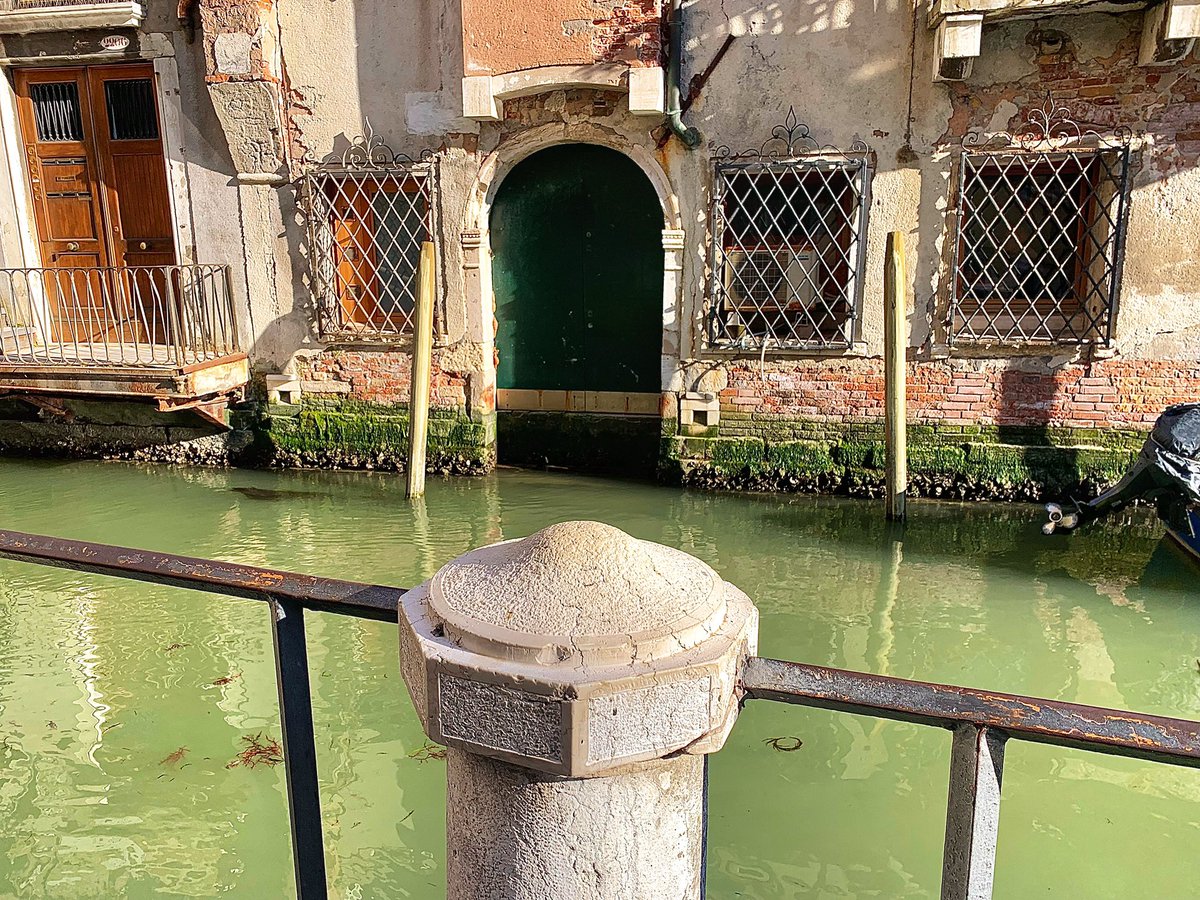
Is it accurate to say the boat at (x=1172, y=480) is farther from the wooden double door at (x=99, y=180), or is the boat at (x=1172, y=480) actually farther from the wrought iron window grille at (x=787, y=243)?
the wooden double door at (x=99, y=180)

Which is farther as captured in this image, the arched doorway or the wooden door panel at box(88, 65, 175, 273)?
the wooden door panel at box(88, 65, 175, 273)

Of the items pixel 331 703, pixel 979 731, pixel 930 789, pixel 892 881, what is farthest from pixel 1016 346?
pixel 979 731

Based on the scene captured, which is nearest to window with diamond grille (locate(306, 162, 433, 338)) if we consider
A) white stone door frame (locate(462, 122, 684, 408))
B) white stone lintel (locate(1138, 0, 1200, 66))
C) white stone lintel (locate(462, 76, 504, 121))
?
white stone door frame (locate(462, 122, 684, 408))

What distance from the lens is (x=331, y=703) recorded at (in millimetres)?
3752

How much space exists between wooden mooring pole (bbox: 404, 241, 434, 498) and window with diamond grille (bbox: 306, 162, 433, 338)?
24cm

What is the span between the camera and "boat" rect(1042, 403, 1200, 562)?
504 centimetres

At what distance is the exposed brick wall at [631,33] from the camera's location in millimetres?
6039

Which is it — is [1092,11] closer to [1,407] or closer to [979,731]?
[979,731]

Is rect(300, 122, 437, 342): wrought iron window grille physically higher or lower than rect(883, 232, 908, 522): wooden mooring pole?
higher

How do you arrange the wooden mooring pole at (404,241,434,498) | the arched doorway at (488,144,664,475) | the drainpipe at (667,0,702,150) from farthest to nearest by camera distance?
the arched doorway at (488,144,664,475) < the wooden mooring pole at (404,241,434,498) < the drainpipe at (667,0,702,150)

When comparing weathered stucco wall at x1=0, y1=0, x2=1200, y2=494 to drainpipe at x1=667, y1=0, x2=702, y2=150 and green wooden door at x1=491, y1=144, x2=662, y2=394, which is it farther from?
green wooden door at x1=491, y1=144, x2=662, y2=394

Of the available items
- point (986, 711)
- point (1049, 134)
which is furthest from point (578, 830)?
point (1049, 134)

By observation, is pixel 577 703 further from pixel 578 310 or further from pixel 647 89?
pixel 578 310

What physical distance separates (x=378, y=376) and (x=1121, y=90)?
5.40 meters
